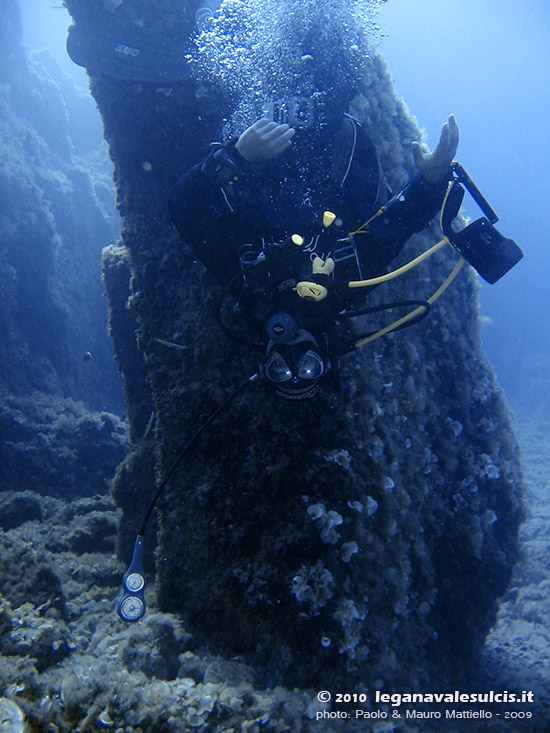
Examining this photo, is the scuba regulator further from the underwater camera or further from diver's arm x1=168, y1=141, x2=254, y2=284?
diver's arm x1=168, y1=141, x2=254, y2=284

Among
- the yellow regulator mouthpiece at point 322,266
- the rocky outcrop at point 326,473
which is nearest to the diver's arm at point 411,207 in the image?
the yellow regulator mouthpiece at point 322,266

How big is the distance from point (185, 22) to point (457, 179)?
3.75 metres

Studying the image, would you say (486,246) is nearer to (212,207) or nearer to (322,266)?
(322,266)

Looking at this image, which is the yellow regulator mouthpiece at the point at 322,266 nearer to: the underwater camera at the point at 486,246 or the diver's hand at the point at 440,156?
the underwater camera at the point at 486,246

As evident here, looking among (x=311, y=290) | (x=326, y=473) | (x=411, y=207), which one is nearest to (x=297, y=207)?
(x=411, y=207)

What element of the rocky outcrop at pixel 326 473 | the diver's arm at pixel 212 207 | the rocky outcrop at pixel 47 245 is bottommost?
the rocky outcrop at pixel 326 473

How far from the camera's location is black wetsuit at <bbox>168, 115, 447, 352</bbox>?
2.74 meters

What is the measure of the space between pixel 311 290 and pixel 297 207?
47.4 inches

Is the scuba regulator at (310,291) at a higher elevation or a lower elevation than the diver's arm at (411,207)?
lower

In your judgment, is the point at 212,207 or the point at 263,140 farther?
the point at 212,207

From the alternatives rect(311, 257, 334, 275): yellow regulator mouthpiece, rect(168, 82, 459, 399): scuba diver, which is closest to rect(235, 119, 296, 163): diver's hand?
rect(168, 82, 459, 399): scuba diver

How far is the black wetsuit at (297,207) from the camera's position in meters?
2.74

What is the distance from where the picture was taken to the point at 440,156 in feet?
9.01

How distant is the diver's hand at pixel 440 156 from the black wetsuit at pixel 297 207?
6cm
